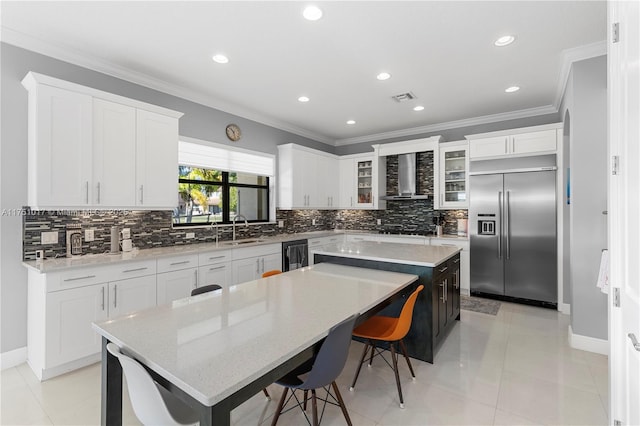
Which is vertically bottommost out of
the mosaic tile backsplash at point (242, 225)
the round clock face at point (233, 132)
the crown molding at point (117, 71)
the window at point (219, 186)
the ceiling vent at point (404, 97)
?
the mosaic tile backsplash at point (242, 225)

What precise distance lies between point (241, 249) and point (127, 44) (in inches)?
96.2

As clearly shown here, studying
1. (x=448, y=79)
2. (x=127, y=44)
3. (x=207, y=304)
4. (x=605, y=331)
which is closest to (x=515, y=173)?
(x=448, y=79)

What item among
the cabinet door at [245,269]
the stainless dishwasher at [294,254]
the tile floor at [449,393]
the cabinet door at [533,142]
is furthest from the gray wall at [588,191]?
the cabinet door at [245,269]

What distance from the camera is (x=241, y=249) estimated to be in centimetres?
396

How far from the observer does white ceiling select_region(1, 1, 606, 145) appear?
7.68 feet

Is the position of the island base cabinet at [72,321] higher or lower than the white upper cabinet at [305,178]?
lower

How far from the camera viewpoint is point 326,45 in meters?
2.82

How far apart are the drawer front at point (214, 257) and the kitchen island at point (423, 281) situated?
1188mm

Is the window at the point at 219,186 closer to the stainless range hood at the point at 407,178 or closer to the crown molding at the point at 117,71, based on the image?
the crown molding at the point at 117,71

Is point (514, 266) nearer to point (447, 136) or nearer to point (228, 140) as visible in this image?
point (447, 136)

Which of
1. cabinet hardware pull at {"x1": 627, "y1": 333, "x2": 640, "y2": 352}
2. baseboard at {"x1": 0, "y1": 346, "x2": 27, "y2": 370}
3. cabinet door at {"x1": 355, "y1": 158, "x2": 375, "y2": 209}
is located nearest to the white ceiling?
cabinet door at {"x1": 355, "y1": 158, "x2": 375, "y2": 209}

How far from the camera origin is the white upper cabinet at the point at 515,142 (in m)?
4.15

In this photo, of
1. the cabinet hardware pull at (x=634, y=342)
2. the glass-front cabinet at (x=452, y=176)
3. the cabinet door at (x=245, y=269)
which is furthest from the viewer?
the glass-front cabinet at (x=452, y=176)

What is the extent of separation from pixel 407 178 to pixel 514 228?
6.50 feet
